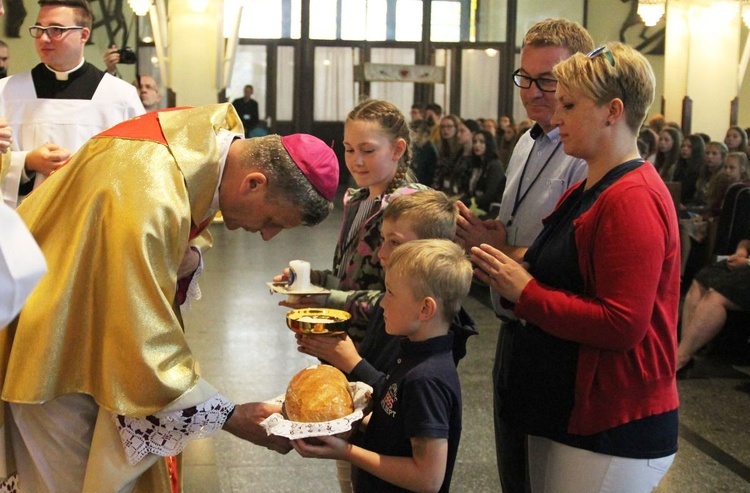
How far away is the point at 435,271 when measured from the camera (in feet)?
7.84

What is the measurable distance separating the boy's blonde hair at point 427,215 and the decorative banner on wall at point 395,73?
13.3m

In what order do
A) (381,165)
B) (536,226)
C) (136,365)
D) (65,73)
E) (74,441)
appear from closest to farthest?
(136,365) → (74,441) → (536,226) → (381,165) → (65,73)

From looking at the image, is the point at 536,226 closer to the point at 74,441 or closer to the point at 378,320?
the point at 378,320

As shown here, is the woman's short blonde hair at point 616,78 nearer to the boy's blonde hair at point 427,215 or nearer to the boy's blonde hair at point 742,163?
the boy's blonde hair at point 427,215

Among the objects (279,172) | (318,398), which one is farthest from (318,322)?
(279,172)

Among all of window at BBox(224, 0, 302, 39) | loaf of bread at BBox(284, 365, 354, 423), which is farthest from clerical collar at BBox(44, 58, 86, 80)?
window at BBox(224, 0, 302, 39)

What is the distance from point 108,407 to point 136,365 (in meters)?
0.11

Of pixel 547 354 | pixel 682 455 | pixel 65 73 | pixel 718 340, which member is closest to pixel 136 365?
pixel 547 354

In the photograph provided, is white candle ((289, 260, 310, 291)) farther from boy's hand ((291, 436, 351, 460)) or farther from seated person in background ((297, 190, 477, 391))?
boy's hand ((291, 436, 351, 460))

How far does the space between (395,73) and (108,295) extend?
46.9ft

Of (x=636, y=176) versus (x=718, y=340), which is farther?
(x=718, y=340)

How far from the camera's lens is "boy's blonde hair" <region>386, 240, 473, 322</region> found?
2.39 meters

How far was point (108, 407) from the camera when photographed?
215 centimetres

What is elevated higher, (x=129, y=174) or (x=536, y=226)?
(x=129, y=174)
